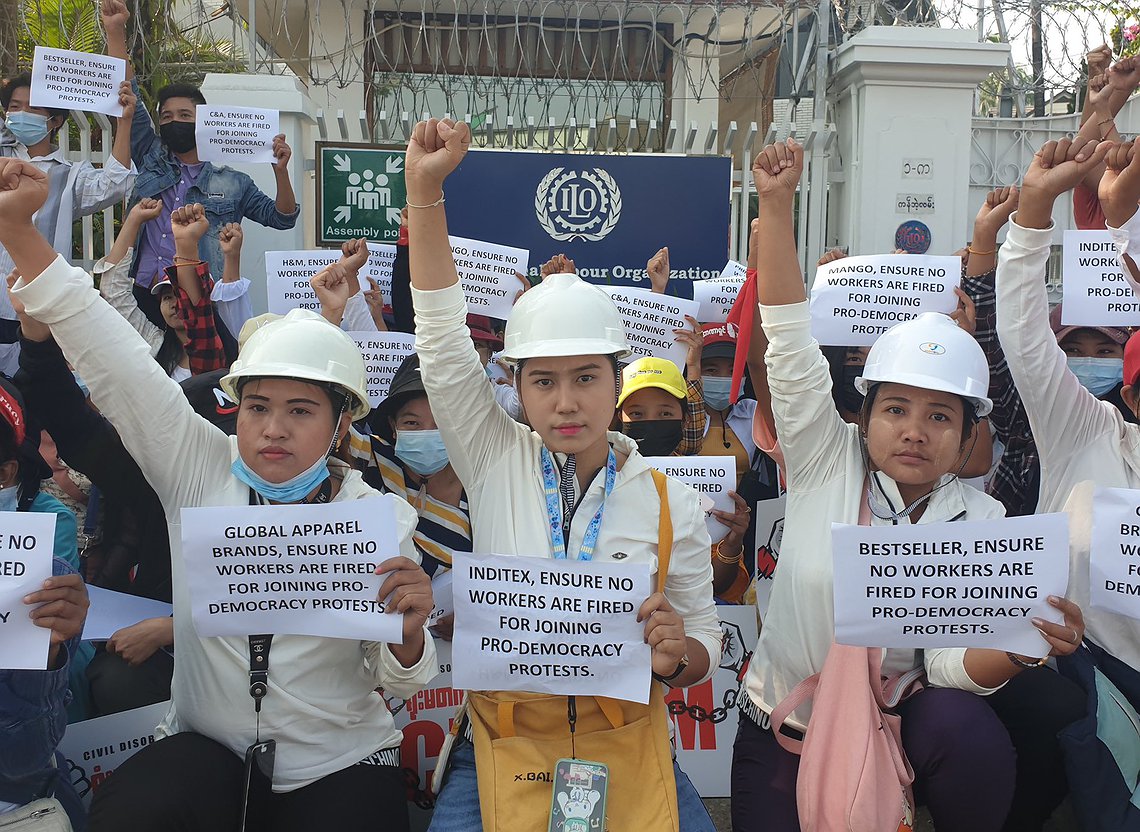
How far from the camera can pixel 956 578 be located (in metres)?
2.84

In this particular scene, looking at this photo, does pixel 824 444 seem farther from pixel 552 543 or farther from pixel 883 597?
pixel 552 543

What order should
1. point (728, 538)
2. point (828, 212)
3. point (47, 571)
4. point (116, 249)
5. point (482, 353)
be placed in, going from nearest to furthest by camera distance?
point (47, 571) → point (728, 538) → point (482, 353) → point (116, 249) → point (828, 212)

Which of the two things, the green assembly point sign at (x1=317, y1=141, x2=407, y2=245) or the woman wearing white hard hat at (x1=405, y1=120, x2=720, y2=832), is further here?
the green assembly point sign at (x1=317, y1=141, x2=407, y2=245)

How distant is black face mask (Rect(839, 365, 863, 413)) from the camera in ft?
14.6

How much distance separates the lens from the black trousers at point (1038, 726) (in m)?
3.30

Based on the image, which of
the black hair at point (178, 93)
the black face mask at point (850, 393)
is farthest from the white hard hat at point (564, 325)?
the black hair at point (178, 93)

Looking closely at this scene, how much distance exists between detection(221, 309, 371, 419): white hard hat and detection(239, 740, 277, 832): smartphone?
966 mm

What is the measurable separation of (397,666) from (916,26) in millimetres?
5962

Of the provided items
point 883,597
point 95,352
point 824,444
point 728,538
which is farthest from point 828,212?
point 95,352

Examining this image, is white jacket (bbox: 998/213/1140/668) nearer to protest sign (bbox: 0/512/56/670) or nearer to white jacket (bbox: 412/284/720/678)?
white jacket (bbox: 412/284/720/678)

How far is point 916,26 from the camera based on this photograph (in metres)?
7.15

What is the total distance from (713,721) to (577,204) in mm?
3927

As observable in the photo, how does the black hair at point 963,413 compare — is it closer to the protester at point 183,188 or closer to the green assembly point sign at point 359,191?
the protester at point 183,188

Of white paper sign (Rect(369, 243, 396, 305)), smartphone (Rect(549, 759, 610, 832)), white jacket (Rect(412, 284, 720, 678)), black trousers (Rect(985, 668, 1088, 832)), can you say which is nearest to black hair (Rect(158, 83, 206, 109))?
white paper sign (Rect(369, 243, 396, 305))
